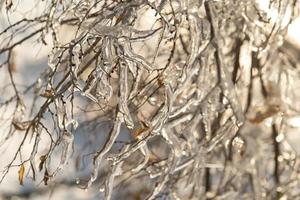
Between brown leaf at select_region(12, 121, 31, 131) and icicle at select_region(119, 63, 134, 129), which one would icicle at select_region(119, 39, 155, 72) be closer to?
icicle at select_region(119, 63, 134, 129)

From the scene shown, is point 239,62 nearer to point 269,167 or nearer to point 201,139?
point 201,139

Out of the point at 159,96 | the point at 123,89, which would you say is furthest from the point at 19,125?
the point at 123,89

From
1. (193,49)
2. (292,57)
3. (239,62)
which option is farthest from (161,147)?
(193,49)

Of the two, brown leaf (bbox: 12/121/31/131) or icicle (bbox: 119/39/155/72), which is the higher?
icicle (bbox: 119/39/155/72)

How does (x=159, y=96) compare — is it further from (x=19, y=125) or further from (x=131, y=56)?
(x=19, y=125)

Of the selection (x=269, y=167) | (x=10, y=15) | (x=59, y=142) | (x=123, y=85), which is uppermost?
(x=10, y=15)

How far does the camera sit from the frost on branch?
203 centimetres

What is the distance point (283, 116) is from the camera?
10.3ft

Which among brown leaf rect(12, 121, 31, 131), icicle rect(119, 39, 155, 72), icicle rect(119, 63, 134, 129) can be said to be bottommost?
brown leaf rect(12, 121, 31, 131)

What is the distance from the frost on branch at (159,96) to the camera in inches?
79.9

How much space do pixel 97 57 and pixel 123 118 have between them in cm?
23

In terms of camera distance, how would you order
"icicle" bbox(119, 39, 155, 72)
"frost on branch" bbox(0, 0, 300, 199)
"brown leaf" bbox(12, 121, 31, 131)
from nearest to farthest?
"icicle" bbox(119, 39, 155, 72) → "frost on branch" bbox(0, 0, 300, 199) → "brown leaf" bbox(12, 121, 31, 131)

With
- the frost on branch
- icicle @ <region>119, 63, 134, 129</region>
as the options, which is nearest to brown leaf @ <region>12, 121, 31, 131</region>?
the frost on branch

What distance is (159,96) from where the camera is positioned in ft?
8.07
